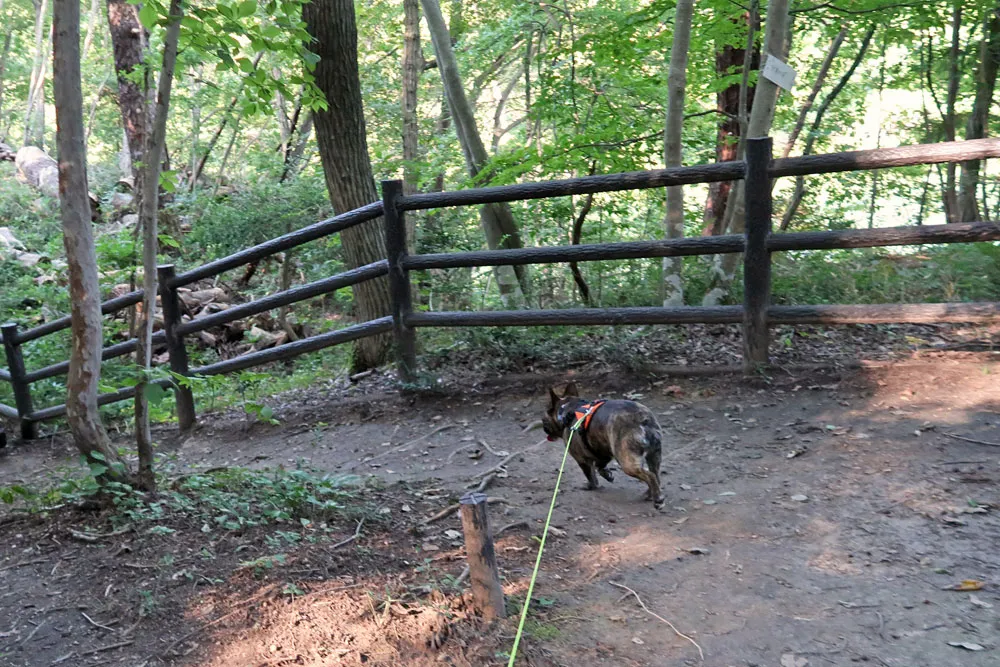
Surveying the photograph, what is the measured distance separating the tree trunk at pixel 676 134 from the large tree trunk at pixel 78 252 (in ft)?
14.3

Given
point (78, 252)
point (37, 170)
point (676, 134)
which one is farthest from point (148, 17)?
point (37, 170)

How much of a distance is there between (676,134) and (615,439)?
11.7ft

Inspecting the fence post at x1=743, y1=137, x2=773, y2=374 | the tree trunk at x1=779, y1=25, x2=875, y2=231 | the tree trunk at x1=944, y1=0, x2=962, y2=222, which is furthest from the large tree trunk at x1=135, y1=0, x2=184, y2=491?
the tree trunk at x1=944, y1=0, x2=962, y2=222

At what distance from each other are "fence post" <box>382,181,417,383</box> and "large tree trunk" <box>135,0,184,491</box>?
2389 millimetres

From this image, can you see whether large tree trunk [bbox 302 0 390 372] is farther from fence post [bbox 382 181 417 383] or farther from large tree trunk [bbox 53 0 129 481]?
large tree trunk [bbox 53 0 129 481]

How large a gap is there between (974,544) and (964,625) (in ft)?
2.32

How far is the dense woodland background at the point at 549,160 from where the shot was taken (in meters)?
6.48

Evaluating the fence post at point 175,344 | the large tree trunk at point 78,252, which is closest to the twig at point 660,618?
the large tree trunk at point 78,252

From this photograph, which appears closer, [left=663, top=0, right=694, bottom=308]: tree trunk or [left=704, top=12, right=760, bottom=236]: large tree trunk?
[left=663, top=0, right=694, bottom=308]: tree trunk

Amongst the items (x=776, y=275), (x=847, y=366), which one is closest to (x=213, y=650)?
(x=847, y=366)

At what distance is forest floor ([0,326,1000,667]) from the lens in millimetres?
2844

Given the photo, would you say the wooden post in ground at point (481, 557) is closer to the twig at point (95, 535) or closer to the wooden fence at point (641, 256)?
the twig at point (95, 535)

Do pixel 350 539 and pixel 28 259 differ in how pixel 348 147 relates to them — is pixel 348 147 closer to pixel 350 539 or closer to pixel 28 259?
pixel 350 539

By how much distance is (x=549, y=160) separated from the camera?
7664 millimetres
